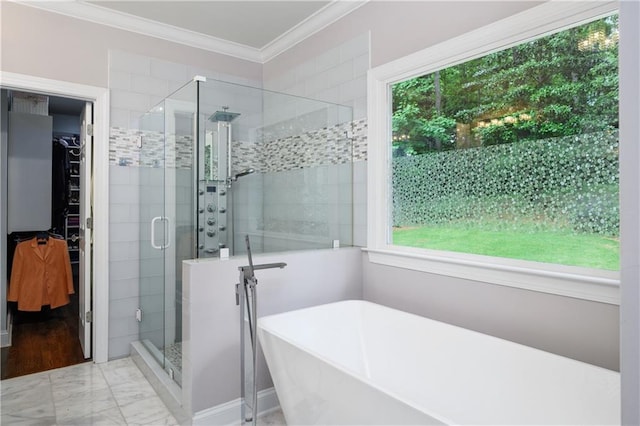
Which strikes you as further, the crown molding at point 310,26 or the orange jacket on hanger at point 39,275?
the orange jacket on hanger at point 39,275

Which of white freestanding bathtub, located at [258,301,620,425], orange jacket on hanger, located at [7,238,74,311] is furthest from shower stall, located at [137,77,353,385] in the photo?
orange jacket on hanger, located at [7,238,74,311]

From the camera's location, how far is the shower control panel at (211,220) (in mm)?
2283

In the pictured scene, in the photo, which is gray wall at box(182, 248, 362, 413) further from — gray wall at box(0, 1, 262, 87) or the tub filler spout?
gray wall at box(0, 1, 262, 87)

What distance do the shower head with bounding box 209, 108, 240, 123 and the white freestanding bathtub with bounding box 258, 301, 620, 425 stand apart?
3.95ft

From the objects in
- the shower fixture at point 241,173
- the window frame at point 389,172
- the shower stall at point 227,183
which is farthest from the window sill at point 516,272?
the shower fixture at point 241,173

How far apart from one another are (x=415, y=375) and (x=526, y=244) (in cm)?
88

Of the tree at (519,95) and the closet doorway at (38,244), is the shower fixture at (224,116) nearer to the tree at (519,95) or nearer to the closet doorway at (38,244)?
the tree at (519,95)

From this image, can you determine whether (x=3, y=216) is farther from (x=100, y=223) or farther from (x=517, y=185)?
(x=517, y=185)

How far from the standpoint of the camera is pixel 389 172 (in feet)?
8.98

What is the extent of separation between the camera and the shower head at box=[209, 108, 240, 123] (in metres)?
2.36

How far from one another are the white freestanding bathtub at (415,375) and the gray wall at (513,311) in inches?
10.6

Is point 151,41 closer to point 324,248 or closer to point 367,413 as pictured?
point 324,248

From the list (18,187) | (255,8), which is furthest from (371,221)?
(18,187)

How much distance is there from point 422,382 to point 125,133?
2.84 m
